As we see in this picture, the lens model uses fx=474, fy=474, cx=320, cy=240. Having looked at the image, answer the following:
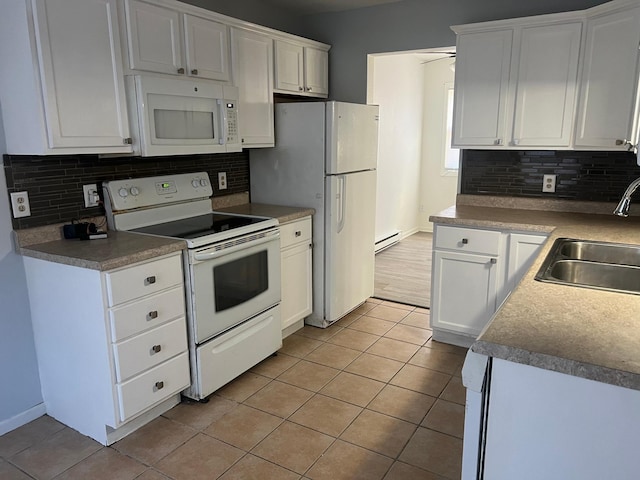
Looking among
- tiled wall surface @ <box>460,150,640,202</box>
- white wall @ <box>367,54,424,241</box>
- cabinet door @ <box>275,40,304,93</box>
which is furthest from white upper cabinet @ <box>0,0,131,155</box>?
white wall @ <box>367,54,424,241</box>

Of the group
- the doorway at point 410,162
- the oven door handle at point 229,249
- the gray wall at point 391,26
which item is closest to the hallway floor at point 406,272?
the doorway at point 410,162

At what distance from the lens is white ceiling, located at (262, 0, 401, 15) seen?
3664mm

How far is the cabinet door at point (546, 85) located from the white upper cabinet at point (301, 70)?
1.57 meters

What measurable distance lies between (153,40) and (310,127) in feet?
3.87

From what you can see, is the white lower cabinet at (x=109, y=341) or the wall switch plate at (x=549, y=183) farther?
the wall switch plate at (x=549, y=183)

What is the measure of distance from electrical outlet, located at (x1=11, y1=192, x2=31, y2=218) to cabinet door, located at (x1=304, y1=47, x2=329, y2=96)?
7.19 feet

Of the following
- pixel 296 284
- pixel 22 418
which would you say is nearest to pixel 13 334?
pixel 22 418

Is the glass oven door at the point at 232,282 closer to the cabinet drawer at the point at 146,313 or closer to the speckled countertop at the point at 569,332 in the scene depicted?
the cabinet drawer at the point at 146,313

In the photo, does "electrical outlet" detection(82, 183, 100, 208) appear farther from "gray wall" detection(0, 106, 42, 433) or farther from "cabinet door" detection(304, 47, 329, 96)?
"cabinet door" detection(304, 47, 329, 96)

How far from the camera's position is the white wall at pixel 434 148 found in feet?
21.0

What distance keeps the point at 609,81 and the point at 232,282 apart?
2441 mm

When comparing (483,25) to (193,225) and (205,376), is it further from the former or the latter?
(205,376)

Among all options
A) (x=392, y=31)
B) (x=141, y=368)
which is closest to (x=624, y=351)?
(x=141, y=368)

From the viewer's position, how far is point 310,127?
331cm
